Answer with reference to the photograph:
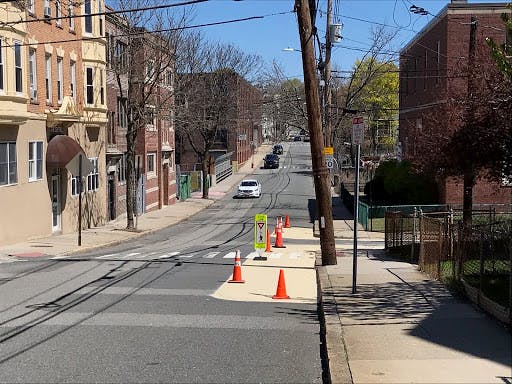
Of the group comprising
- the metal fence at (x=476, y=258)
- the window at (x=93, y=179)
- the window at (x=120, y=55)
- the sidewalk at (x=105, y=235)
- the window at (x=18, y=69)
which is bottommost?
the sidewalk at (x=105, y=235)

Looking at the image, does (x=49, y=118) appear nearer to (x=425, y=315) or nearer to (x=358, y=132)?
(x=358, y=132)

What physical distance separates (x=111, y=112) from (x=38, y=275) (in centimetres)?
2154

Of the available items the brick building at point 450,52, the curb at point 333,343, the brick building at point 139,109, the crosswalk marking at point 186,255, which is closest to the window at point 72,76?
the brick building at point 139,109

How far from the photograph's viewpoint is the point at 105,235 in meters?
29.9

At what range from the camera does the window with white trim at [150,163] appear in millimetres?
44812

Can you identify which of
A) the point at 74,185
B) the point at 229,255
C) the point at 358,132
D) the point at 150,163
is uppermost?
the point at 358,132

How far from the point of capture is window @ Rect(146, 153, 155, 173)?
4481 cm

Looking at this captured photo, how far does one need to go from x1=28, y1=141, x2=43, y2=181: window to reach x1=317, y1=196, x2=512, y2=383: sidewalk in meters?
15.1

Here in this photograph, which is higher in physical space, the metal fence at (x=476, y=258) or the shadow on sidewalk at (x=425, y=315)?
the metal fence at (x=476, y=258)

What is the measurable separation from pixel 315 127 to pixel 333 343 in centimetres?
1028

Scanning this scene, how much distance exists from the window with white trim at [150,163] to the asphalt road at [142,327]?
25.1 meters

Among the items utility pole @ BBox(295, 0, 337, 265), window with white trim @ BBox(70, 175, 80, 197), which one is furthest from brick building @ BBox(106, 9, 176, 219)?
utility pole @ BBox(295, 0, 337, 265)

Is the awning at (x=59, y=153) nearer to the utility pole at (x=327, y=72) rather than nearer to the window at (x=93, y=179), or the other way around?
the window at (x=93, y=179)

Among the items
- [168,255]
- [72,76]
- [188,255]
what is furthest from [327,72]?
[168,255]
